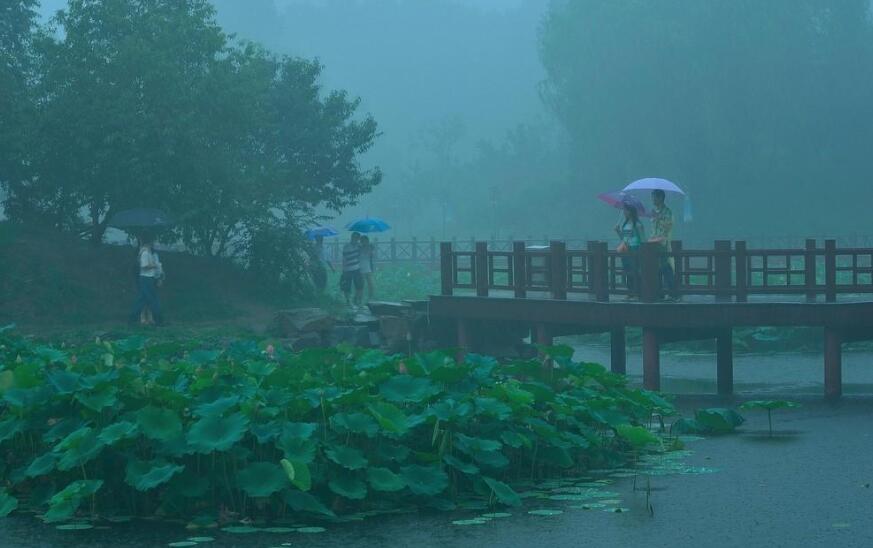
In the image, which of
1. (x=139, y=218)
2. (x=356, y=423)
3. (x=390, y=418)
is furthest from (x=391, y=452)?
(x=139, y=218)

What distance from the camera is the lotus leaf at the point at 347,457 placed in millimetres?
7742

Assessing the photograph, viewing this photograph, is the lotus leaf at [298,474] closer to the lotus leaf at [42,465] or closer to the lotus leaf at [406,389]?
the lotus leaf at [406,389]

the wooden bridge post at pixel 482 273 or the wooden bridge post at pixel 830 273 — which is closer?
the wooden bridge post at pixel 830 273

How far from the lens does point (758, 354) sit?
73.4ft

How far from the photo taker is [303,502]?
7727mm

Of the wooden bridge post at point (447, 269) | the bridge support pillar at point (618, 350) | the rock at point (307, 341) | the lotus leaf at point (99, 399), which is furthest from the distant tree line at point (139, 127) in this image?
the lotus leaf at point (99, 399)

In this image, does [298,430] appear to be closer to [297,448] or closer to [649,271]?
[297,448]

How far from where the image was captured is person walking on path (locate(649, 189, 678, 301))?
15.9 metres

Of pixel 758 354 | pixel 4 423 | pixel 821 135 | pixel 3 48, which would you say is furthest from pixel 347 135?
pixel 821 135

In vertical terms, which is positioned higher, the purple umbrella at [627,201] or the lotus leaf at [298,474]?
the purple umbrella at [627,201]

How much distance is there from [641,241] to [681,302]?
1483mm

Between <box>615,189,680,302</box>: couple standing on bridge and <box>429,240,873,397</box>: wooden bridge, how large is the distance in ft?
0.33

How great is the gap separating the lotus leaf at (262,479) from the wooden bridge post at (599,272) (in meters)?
8.82

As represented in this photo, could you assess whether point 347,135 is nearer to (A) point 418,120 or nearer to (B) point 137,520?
(B) point 137,520
